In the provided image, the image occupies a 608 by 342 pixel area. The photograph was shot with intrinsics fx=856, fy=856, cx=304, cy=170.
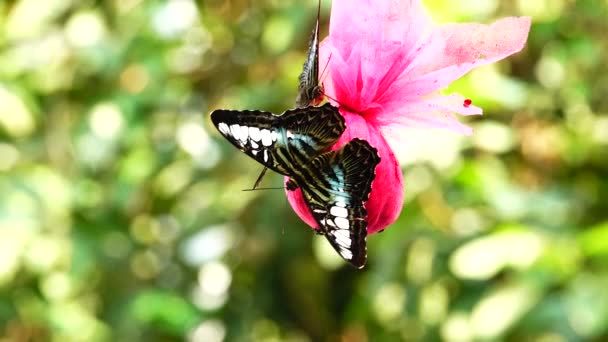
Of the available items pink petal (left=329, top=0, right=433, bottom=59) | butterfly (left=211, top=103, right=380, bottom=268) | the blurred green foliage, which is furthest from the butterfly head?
the blurred green foliage

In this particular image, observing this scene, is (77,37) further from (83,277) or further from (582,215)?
(582,215)

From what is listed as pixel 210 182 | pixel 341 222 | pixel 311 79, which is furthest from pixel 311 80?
pixel 210 182

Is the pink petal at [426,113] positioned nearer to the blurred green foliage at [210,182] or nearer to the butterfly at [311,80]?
the butterfly at [311,80]

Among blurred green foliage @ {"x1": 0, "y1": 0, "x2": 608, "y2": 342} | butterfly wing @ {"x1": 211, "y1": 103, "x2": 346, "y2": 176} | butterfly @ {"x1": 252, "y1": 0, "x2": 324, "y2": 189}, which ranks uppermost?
blurred green foliage @ {"x1": 0, "y1": 0, "x2": 608, "y2": 342}

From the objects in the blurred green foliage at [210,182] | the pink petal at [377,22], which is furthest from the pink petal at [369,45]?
the blurred green foliage at [210,182]

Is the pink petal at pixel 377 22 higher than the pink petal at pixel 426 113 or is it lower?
higher

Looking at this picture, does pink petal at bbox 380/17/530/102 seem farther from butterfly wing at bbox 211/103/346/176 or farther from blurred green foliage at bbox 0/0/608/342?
blurred green foliage at bbox 0/0/608/342

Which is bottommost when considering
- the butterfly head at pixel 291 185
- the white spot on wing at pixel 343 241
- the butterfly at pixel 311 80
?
the white spot on wing at pixel 343 241
